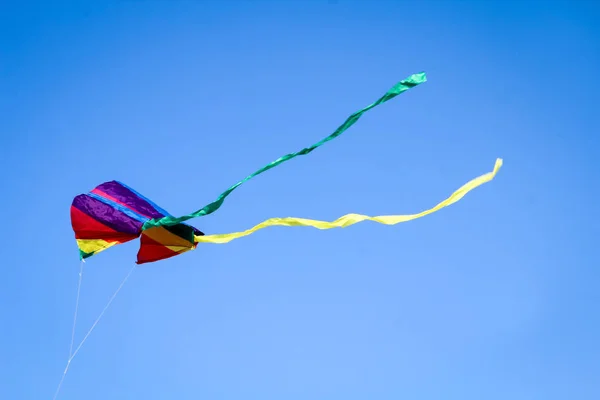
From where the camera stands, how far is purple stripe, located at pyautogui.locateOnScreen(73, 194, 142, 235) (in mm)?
12266

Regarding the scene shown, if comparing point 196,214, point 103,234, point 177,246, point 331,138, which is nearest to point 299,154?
point 331,138

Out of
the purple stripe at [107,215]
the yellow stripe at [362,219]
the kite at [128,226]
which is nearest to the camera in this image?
the yellow stripe at [362,219]

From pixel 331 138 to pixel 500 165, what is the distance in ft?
5.96

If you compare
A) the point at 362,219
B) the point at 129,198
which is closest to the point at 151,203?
the point at 129,198

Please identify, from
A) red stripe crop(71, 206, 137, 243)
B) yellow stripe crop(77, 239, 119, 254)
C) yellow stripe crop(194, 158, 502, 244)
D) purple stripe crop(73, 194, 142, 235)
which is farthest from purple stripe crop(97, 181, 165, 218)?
yellow stripe crop(194, 158, 502, 244)

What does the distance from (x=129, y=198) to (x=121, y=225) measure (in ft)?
1.71

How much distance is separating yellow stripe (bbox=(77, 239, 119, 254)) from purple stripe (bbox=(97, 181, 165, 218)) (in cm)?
69

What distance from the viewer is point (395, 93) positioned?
8828 millimetres

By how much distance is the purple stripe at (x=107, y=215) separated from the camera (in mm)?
12266

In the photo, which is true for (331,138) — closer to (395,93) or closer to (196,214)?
(395,93)

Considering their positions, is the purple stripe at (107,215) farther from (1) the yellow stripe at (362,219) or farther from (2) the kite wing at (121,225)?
(1) the yellow stripe at (362,219)

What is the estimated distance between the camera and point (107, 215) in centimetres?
A: 1252

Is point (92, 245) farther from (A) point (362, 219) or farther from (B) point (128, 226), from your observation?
(A) point (362, 219)

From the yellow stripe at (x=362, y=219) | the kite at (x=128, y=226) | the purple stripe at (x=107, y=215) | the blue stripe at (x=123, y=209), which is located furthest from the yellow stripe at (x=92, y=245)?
the yellow stripe at (x=362, y=219)
